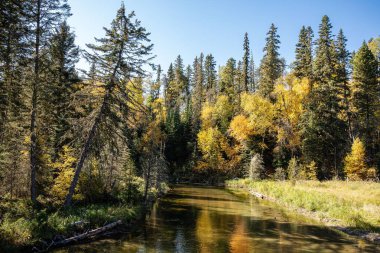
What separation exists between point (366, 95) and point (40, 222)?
50475mm

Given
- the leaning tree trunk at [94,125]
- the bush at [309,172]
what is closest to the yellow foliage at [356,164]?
the bush at [309,172]

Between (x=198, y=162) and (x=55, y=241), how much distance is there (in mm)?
50972

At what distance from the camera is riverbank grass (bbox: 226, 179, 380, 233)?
906 inches

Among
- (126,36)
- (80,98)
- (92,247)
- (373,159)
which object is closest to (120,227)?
(92,247)

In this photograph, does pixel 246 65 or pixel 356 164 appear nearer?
pixel 356 164

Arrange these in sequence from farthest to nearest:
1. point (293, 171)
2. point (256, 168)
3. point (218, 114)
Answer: point (218, 114), point (256, 168), point (293, 171)

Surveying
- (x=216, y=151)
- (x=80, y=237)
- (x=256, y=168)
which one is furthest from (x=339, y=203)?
(x=216, y=151)

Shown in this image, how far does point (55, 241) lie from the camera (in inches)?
627

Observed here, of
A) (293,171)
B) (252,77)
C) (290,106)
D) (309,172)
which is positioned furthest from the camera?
(252,77)

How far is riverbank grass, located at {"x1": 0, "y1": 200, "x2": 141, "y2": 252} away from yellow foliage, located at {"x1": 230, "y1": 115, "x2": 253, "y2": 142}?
40796mm

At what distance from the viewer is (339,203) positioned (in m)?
26.5

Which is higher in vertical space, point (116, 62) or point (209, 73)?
point (209, 73)

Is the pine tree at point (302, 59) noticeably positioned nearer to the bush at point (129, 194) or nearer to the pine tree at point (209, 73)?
the pine tree at point (209, 73)

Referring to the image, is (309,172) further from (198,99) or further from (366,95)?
(198,99)
